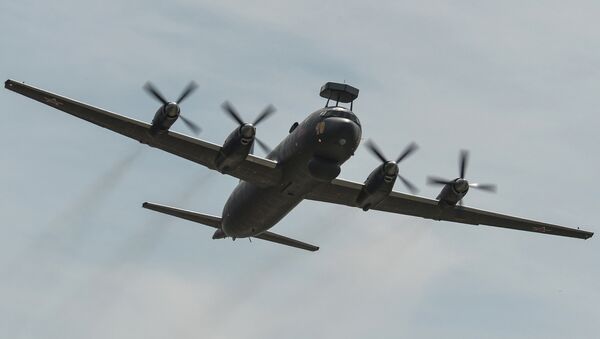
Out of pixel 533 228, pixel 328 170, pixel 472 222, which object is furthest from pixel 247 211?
pixel 533 228

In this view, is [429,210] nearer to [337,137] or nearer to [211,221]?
[337,137]

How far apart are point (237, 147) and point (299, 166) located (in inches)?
115

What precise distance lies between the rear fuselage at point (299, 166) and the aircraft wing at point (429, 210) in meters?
2.06

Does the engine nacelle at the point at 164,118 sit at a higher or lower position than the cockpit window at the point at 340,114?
lower

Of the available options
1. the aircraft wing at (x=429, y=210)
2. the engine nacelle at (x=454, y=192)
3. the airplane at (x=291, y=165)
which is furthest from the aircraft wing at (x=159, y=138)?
the engine nacelle at (x=454, y=192)

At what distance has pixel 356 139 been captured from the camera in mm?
44969

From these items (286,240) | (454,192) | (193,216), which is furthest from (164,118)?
(454,192)

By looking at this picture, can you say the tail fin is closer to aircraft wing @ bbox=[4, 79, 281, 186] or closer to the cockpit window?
aircraft wing @ bbox=[4, 79, 281, 186]

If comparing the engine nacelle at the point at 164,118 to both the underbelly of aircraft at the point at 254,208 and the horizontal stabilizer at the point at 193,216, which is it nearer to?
the underbelly of aircraft at the point at 254,208

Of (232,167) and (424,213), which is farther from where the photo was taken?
(424,213)

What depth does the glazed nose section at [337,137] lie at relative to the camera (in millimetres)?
44531

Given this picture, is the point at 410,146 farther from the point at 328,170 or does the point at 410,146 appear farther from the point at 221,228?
the point at 221,228

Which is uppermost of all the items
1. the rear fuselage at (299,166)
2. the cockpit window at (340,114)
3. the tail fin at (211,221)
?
the cockpit window at (340,114)

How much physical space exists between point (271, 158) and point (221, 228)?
7.41m
